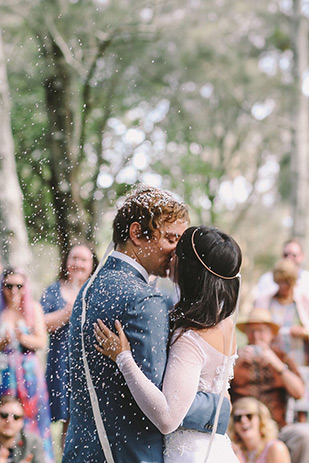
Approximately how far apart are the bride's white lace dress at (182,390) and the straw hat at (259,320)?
293cm

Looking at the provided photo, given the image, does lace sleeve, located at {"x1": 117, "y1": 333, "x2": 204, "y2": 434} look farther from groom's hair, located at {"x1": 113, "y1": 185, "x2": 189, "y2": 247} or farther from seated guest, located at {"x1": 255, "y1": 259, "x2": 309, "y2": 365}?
seated guest, located at {"x1": 255, "y1": 259, "x2": 309, "y2": 365}

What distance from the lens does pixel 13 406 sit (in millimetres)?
4703

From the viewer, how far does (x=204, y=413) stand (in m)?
2.53

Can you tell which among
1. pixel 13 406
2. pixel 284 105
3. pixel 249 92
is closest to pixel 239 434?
pixel 13 406

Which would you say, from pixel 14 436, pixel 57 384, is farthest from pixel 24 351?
pixel 14 436

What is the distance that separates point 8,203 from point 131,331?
18.7ft

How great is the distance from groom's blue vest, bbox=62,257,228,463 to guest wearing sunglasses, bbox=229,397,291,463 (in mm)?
2381

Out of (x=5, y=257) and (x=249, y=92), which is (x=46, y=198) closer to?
(x=5, y=257)

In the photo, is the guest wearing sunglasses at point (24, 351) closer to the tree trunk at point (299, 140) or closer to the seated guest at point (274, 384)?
the seated guest at point (274, 384)

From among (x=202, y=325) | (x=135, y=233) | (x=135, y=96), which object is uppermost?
(x=135, y=96)

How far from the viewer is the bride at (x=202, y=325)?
246 centimetres

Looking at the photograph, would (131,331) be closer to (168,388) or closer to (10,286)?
(168,388)

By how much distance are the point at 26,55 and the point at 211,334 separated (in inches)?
586

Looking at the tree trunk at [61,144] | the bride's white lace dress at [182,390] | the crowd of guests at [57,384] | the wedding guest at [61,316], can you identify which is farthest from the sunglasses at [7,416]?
the tree trunk at [61,144]
